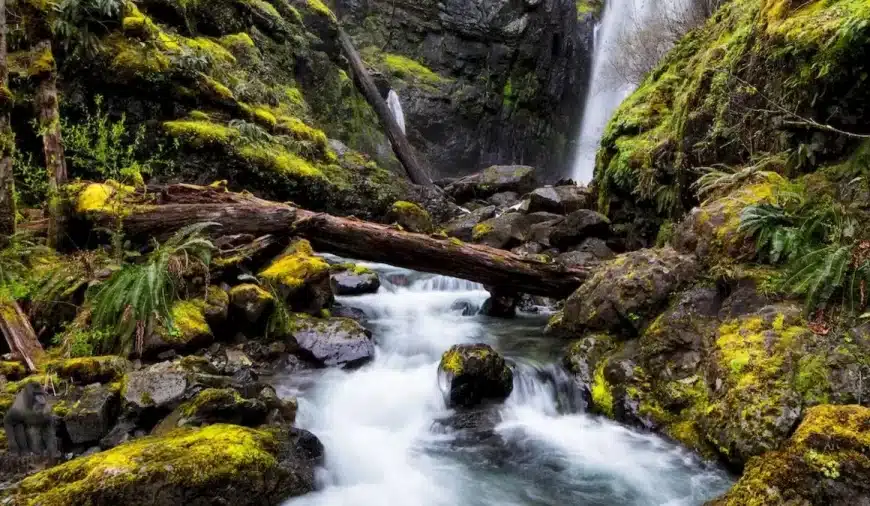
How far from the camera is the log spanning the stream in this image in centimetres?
813

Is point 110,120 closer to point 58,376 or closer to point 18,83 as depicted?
point 18,83

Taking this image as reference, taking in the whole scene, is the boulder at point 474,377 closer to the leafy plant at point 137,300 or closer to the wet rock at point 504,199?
the leafy plant at point 137,300

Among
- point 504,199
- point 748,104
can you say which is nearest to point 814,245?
point 748,104

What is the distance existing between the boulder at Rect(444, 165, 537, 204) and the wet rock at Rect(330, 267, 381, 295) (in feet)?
31.6

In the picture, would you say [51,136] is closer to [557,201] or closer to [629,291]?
[629,291]

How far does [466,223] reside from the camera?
14.6 meters

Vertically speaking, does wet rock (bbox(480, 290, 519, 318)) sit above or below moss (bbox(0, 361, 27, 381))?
above

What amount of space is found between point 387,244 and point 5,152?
4.84m

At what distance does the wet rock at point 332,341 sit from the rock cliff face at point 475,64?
2263 centimetres

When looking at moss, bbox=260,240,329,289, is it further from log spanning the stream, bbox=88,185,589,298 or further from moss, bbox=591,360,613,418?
moss, bbox=591,360,613,418

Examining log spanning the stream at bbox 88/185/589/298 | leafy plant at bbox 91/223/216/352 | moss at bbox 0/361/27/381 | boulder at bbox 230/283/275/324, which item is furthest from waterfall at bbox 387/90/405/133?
moss at bbox 0/361/27/381

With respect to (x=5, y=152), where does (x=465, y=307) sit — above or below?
below

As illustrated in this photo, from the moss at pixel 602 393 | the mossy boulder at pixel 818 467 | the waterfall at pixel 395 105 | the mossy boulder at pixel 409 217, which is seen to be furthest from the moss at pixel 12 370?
the waterfall at pixel 395 105

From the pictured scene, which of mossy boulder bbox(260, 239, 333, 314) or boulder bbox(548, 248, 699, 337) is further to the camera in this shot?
mossy boulder bbox(260, 239, 333, 314)
